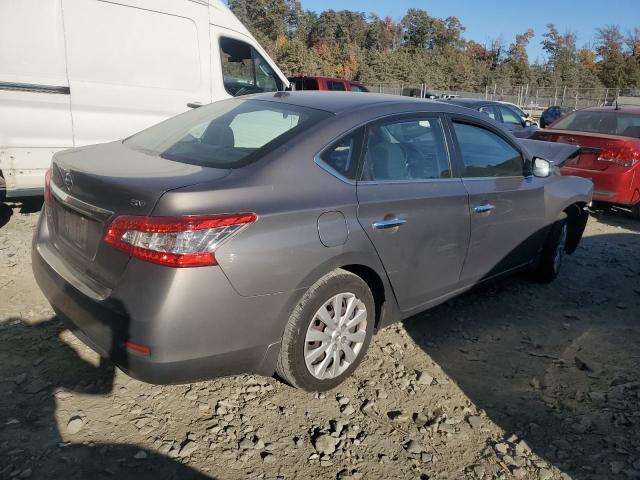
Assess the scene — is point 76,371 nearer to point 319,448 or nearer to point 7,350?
point 7,350

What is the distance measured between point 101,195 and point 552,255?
3.76 metres

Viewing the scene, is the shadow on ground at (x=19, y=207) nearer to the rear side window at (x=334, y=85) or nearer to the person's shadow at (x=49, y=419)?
the person's shadow at (x=49, y=419)

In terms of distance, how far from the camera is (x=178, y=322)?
7.42ft

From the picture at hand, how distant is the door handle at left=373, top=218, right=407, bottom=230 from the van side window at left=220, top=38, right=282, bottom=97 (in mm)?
4073

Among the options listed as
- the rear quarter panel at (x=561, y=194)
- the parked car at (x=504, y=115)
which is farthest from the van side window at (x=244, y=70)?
the parked car at (x=504, y=115)

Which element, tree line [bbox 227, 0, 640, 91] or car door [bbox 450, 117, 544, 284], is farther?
tree line [bbox 227, 0, 640, 91]

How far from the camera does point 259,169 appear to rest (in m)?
2.58

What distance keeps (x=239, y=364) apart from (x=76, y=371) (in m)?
1.12

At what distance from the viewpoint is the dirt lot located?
2.45 meters

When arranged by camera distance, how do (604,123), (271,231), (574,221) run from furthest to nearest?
1. (604,123)
2. (574,221)
3. (271,231)

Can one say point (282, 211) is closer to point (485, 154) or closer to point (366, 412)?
point (366, 412)

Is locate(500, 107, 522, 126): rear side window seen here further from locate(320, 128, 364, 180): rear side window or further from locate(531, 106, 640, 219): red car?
locate(320, 128, 364, 180): rear side window

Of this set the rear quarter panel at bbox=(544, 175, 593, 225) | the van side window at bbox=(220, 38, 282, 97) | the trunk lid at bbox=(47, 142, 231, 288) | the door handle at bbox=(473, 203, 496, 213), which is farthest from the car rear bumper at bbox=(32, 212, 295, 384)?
the van side window at bbox=(220, 38, 282, 97)

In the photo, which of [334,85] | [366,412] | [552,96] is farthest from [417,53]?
[366,412]
